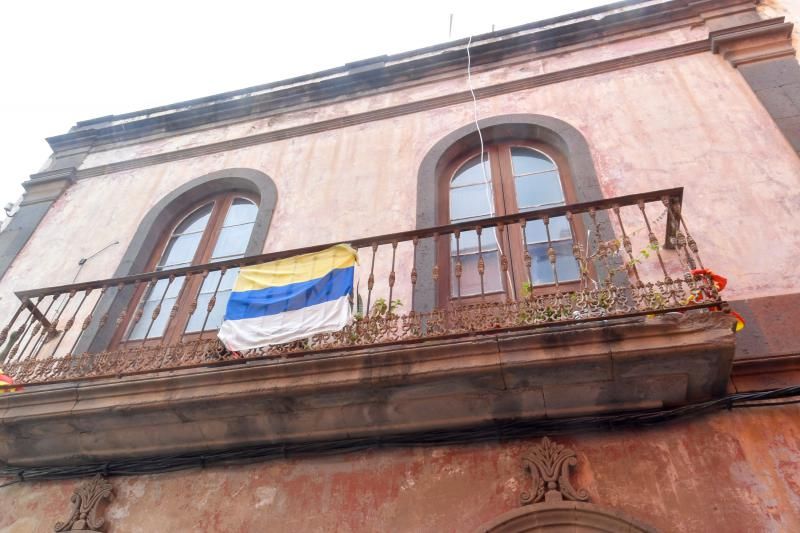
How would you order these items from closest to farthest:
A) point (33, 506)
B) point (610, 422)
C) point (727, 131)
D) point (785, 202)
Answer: point (610, 422), point (33, 506), point (785, 202), point (727, 131)

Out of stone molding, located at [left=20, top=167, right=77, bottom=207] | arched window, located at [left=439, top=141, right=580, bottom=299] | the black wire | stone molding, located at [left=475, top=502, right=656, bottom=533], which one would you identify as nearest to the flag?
the black wire

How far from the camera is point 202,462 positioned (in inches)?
183

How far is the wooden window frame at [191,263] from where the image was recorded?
610 centimetres

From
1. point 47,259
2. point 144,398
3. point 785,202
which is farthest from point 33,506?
point 785,202

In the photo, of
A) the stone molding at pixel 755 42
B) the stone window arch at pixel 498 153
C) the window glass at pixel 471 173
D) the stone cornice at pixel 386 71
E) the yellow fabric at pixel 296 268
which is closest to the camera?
the yellow fabric at pixel 296 268

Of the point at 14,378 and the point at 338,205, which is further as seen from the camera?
the point at 338,205

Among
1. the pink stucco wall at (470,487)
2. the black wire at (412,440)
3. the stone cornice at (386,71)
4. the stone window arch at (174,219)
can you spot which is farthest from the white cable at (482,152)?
the stone window arch at (174,219)

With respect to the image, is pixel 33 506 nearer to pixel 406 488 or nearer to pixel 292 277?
pixel 292 277

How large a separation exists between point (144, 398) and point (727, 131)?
5988 millimetres

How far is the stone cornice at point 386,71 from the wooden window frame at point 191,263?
1628 millimetres

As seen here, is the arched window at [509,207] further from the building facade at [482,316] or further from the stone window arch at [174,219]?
the stone window arch at [174,219]

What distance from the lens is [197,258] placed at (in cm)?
720

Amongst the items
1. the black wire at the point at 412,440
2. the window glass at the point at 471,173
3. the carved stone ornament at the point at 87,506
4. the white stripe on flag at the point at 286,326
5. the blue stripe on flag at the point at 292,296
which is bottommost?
the carved stone ornament at the point at 87,506

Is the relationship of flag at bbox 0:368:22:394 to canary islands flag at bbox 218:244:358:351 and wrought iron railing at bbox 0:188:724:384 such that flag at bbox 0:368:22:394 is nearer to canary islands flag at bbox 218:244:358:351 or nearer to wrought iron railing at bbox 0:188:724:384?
wrought iron railing at bbox 0:188:724:384
